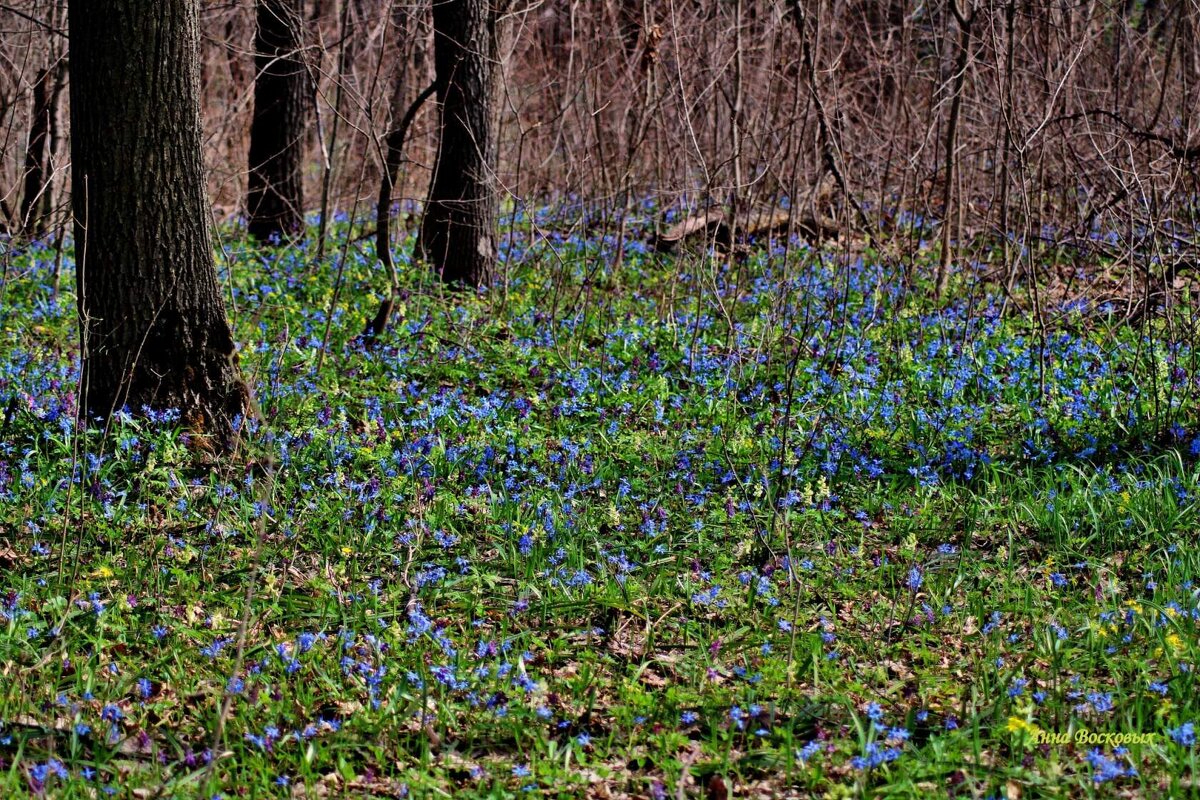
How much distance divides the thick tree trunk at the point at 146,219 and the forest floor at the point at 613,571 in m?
0.25

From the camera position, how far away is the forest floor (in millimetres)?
2965

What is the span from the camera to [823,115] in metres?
5.97

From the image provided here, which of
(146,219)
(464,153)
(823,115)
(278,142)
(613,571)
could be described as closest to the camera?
(613,571)

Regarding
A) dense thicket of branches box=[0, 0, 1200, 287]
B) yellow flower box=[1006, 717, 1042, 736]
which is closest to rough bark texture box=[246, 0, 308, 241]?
dense thicket of branches box=[0, 0, 1200, 287]

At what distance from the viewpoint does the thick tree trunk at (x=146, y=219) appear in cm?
466

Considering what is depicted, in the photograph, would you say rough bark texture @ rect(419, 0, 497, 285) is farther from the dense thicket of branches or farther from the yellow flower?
the yellow flower

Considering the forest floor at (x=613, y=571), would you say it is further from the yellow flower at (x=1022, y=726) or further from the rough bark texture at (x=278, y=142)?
the rough bark texture at (x=278, y=142)

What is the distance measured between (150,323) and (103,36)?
1.14 m

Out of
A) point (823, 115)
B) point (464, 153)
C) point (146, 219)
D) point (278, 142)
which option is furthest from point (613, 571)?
point (278, 142)

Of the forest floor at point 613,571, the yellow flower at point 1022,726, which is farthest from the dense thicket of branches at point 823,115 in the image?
the yellow flower at point 1022,726

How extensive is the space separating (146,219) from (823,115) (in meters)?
3.30

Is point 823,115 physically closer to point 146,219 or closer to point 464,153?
point 464,153

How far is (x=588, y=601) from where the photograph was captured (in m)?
3.77

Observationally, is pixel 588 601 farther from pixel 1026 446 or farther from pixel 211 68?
pixel 211 68
